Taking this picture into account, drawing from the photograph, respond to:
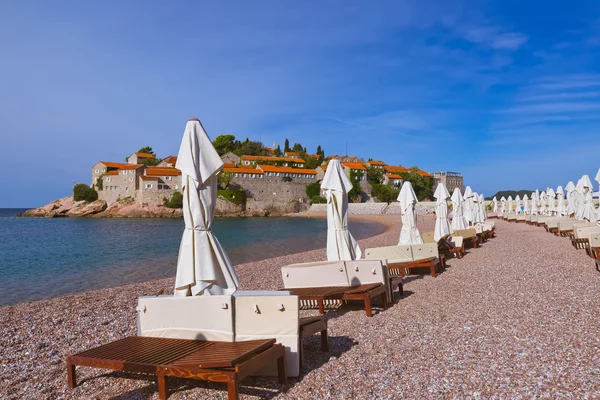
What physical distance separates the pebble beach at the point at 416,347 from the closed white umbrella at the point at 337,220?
1075mm

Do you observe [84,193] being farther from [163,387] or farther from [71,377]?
[163,387]

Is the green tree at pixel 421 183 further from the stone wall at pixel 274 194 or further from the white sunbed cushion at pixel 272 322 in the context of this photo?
the white sunbed cushion at pixel 272 322

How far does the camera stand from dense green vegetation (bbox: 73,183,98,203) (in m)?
75.8

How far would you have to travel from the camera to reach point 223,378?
127 inches

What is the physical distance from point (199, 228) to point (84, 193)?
81.2 meters

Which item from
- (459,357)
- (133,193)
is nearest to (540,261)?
(459,357)

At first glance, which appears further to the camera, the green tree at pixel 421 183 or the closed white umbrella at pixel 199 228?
the green tree at pixel 421 183

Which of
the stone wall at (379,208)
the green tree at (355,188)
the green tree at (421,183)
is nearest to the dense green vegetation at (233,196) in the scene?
the stone wall at (379,208)

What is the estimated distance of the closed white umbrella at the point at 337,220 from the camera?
293 inches

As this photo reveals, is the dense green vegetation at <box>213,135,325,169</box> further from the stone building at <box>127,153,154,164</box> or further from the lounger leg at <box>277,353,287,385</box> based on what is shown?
the lounger leg at <box>277,353,287,385</box>

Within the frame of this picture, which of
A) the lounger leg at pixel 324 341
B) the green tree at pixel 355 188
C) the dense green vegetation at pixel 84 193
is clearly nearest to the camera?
the lounger leg at pixel 324 341

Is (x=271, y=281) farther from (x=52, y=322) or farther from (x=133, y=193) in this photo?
(x=133, y=193)

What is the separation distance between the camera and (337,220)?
7551mm

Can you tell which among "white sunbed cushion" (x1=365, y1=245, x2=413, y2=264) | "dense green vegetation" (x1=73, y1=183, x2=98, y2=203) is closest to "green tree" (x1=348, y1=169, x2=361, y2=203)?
"dense green vegetation" (x1=73, y1=183, x2=98, y2=203)
